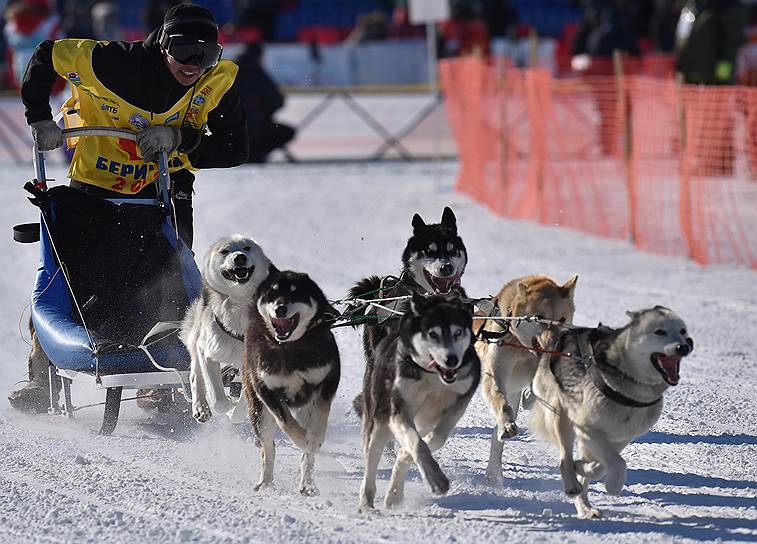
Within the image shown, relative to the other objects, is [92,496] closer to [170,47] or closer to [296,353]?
[296,353]

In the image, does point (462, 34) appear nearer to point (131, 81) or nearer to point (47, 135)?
point (131, 81)

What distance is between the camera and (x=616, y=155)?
Result: 1402 centimetres

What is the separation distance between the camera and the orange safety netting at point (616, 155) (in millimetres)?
9969

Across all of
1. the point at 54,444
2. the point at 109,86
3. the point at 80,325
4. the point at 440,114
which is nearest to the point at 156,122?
the point at 109,86

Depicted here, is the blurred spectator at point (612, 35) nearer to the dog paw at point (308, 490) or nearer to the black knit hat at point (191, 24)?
the black knit hat at point (191, 24)

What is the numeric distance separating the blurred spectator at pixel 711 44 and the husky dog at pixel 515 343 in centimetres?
953

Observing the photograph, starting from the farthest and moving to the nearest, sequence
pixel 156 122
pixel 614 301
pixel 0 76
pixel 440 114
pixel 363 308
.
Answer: pixel 0 76 → pixel 440 114 → pixel 614 301 → pixel 156 122 → pixel 363 308

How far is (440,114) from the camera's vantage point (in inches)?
720

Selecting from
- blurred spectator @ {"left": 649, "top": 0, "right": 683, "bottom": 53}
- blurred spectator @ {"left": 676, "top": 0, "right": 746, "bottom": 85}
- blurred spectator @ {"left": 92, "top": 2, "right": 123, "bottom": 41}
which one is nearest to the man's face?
blurred spectator @ {"left": 676, "top": 0, "right": 746, "bottom": 85}

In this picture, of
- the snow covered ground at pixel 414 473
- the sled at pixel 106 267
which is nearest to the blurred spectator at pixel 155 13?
the snow covered ground at pixel 414 473

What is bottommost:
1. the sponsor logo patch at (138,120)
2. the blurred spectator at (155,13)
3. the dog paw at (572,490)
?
the dog paw at (572,490)

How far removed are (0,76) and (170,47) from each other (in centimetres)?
1635

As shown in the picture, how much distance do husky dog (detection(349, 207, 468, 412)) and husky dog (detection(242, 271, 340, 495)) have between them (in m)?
0.43

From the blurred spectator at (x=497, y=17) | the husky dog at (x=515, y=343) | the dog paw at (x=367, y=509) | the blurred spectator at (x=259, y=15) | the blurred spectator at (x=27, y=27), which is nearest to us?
the dog paw at (x=367, y=509)
